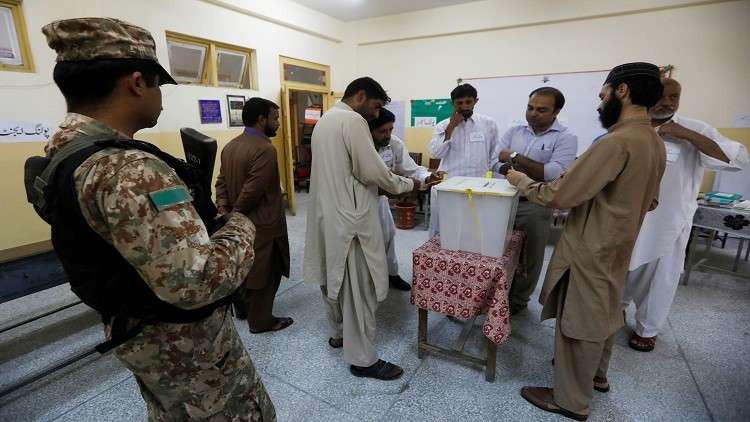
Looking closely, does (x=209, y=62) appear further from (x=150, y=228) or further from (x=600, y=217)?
(x=600, y=217)

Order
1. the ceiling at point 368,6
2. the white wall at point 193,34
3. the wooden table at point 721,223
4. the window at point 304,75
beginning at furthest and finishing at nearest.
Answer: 1. the window at point 304,75
2. the ceiling at point 368,6
3. the white wall at point 193,34
4. the wooden table at point 721,223

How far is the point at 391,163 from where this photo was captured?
2.56m

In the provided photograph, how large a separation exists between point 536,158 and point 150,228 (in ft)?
7.76

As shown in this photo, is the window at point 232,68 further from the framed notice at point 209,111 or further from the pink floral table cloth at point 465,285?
the pink floral table cloth at point 465,285

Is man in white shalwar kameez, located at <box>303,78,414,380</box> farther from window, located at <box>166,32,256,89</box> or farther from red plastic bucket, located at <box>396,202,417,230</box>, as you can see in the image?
window, located at <box>166,32,256,89</box>

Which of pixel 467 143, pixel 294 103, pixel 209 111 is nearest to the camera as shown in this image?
pixel 467 143

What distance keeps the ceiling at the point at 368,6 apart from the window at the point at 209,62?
125 centimetres

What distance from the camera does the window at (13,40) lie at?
269 cm

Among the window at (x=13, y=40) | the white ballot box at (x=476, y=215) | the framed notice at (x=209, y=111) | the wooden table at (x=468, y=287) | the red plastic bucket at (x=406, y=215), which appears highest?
the window at (x=13, y=40)

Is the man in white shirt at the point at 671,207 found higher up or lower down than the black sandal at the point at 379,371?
higher up

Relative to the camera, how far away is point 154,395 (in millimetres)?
936

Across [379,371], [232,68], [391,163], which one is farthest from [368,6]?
[379,371]

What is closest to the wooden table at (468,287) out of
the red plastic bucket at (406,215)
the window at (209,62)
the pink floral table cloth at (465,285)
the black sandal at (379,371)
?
the pink floral table cloth at (465,285)

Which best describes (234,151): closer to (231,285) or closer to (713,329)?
(231,285)
